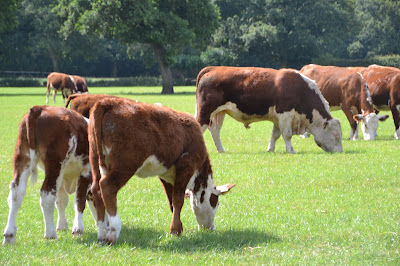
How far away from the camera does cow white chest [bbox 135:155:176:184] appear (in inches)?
267

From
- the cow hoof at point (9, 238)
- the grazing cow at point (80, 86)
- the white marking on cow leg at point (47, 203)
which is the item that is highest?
the white marking on cow leg at point (47, 203)

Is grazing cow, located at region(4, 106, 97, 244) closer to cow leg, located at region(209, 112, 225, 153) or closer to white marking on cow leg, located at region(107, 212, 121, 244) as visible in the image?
white marking on cow leg, located at region(107, 212, 121, 244)

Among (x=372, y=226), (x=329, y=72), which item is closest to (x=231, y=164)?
(x=372, y=226)

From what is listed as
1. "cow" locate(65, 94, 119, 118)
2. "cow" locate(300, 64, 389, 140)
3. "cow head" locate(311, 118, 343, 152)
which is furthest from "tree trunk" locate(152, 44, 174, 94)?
"cow" locate(65, 94, 119, 118)

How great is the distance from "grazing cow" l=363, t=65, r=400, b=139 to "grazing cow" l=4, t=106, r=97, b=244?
545 inches

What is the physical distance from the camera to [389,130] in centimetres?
2133

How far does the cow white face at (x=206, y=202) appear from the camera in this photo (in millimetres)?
7414

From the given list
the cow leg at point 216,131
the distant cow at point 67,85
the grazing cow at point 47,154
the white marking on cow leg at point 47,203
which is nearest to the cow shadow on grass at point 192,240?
the white marking on cow leg at point 47,203

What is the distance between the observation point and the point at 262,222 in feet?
26.0

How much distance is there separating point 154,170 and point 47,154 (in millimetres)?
1158

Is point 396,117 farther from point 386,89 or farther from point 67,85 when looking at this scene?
point 67,85

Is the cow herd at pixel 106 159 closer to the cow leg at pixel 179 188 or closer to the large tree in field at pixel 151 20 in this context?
the cow leg at pixel 179 188

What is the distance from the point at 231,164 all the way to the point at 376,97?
28.8ft

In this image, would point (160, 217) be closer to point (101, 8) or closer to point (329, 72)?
point (329, 72)
